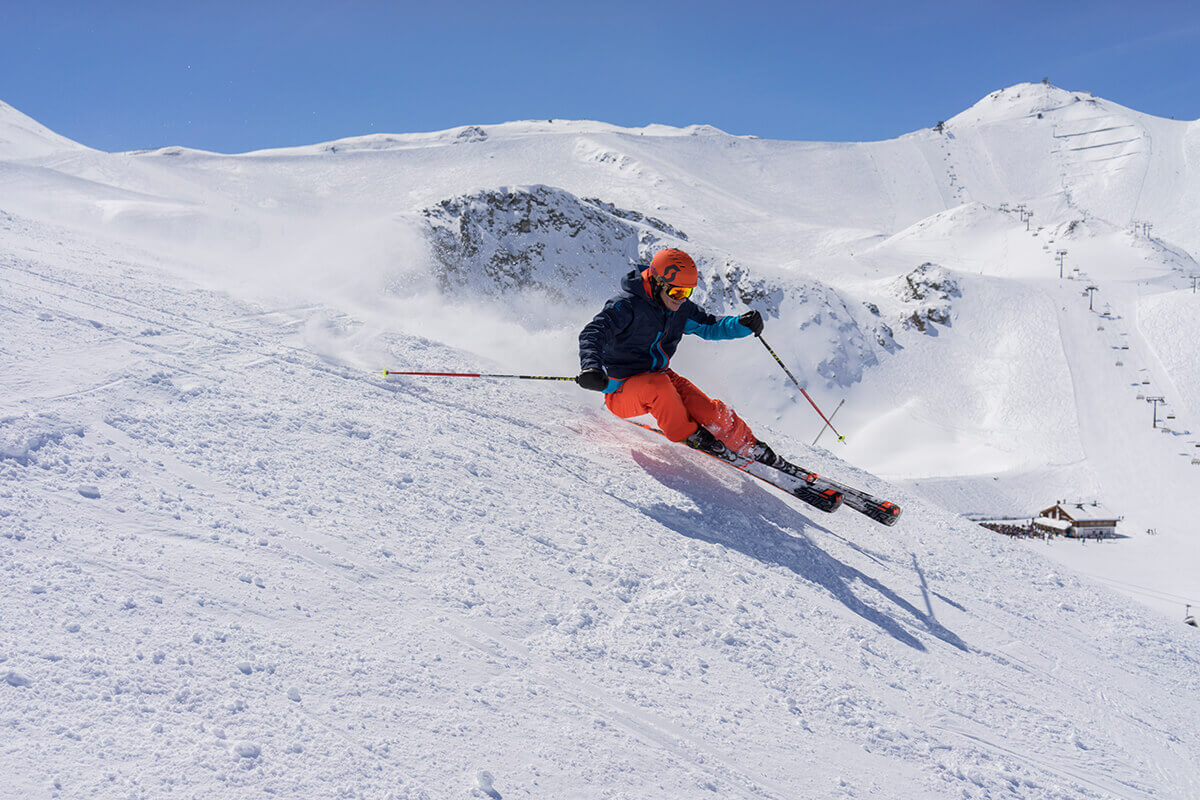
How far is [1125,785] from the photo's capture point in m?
3.60

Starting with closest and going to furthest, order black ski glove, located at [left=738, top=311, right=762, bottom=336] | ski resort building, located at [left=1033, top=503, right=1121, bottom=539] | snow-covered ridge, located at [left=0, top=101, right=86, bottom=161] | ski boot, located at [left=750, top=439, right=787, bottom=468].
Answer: ski boot, located at [left=750, top=439, right=787, bottom=468], black ski glove, located at [left=738, top=311, right=762, bottom=336], ski resort building, located at [left=1033, top=503, right=1121, bottom=539], snow-covered ridge, located at [left=0, top=101, right=86, bottom=161]

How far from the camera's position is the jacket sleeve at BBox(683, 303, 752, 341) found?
7.47 meters

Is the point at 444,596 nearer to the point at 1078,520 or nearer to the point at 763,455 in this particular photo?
the point at 763,455

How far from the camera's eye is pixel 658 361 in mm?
6867

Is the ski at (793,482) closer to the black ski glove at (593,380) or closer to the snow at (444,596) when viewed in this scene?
the snow at (444,596)

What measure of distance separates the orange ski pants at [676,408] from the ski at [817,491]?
0.25 meters

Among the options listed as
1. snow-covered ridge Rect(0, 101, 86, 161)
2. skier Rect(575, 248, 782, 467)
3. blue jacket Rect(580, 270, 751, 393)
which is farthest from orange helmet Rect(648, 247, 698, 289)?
snow-covered ridge Rect(0, 101, 86, 161)

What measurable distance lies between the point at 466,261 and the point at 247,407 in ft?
133

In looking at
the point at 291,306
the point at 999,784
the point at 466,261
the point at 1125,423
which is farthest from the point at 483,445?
the point at 1125,423

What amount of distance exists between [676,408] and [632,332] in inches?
33.4

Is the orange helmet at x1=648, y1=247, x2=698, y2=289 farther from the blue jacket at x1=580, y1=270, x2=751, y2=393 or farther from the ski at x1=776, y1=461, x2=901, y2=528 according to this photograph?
the ski at x1=776, y1=461, x2=901, y2=528

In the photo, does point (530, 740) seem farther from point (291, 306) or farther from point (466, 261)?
point (466, 261)

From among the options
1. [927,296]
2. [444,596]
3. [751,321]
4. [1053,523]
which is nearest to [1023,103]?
[927,296]

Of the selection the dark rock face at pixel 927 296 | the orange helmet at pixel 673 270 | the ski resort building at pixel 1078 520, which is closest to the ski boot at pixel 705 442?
the orange helmet at pixel 673 270
